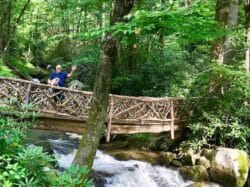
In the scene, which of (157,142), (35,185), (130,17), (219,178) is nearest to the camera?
(35,185)

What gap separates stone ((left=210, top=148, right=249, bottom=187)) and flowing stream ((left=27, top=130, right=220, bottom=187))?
0.73m

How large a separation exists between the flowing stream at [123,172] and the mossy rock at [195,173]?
6.5 inches

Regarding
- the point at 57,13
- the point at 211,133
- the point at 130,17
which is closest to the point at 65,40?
the point at 57,13

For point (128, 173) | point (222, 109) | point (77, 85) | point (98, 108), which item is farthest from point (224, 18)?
point (98, 108)

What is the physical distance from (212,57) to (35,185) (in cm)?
987

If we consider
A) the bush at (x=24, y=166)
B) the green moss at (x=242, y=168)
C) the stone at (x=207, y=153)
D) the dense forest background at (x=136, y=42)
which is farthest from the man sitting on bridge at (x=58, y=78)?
the bush at (x=24, y=166)

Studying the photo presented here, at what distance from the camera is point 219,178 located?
10.2 metres

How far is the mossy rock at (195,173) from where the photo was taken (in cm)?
1041

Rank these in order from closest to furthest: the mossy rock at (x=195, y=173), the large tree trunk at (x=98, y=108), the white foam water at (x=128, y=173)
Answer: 1. the large tree trunk at (x=98, y=108)
2. the white foam water at (x=128, y=173)
3. the mossy rock at (x=195, y=173)

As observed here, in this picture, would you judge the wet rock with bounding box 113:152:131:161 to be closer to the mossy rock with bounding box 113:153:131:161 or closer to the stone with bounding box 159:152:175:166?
the mossy rock with bounding box 113:153:131:161

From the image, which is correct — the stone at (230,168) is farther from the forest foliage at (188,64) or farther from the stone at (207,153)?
the forest foliage at (188,64)

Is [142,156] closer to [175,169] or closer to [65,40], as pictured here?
[175,169]

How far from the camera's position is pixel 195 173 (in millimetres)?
10570

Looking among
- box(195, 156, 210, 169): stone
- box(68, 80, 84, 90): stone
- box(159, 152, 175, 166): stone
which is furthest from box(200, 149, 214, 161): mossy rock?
box(68, 80, 84, 90): stone
